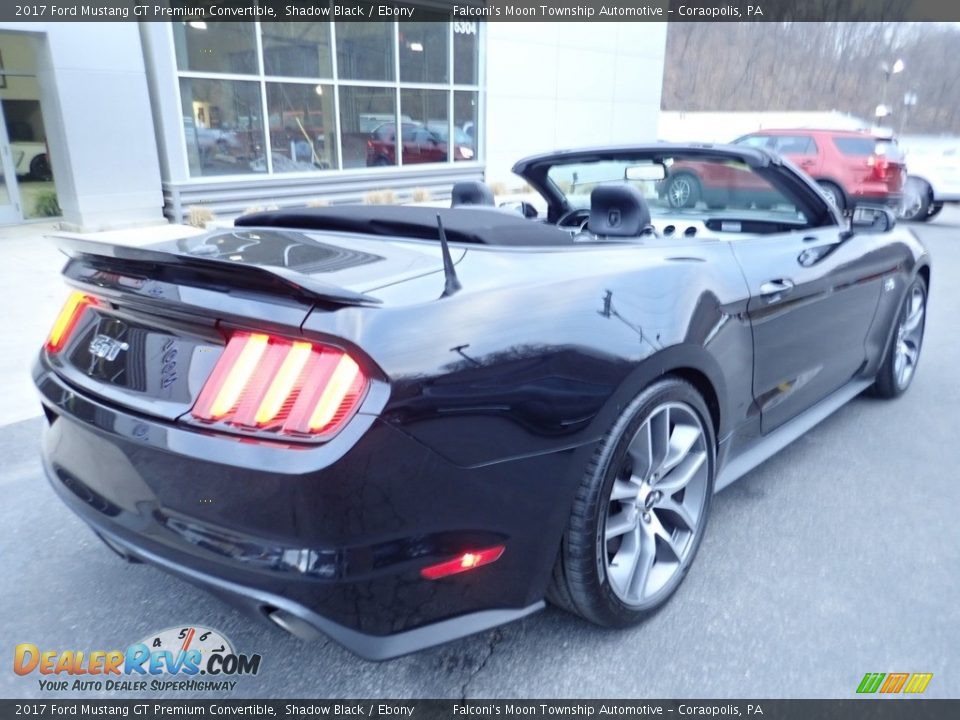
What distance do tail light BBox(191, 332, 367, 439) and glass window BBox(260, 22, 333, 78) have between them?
11478 mm

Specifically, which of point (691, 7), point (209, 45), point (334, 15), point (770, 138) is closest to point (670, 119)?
point (691, 7)

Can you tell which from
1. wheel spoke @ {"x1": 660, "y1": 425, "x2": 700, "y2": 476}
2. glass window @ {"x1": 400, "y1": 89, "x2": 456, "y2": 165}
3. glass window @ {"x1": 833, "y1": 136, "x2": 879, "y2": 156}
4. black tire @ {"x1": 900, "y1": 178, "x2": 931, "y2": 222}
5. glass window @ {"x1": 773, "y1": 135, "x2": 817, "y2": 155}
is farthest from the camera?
black tire @ {"x1": 900, "y1": 178, "x2": 931, "y2": 222}

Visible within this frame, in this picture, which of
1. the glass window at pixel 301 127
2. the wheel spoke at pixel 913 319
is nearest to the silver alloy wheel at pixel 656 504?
the wheel spoke at pixel 913 319

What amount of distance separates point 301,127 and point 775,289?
11374mm

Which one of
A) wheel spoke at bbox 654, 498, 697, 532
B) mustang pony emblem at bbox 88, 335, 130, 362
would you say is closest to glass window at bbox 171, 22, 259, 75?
mustang pony emblem at bbox 88, 335, 130, 362

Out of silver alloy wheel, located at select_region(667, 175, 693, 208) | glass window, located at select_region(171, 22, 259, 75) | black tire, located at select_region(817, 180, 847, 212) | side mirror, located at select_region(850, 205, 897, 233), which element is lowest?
black tire, located at select_region(817, 180, 847, 212)

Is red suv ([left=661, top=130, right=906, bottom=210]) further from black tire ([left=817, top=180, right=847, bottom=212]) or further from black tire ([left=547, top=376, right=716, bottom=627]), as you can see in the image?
black tire ([left=547, top=376, right=716, bottom=627])

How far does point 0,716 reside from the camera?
6.37 feet

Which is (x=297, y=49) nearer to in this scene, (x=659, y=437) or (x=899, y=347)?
(x=899, y=347)

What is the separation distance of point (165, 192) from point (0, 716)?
10354 mm

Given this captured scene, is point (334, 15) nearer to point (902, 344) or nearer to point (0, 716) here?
point (902, 344)

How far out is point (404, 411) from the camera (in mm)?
1582

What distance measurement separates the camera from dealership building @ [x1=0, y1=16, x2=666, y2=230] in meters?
10.0

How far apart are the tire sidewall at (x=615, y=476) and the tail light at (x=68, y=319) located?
1591 mm
